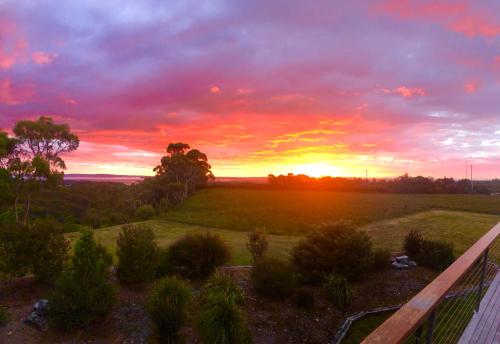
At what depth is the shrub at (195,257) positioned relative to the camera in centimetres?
1047

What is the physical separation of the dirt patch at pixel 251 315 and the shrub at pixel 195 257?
80cm

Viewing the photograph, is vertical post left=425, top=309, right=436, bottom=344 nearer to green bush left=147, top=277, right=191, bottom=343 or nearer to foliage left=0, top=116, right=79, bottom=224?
green bush left=147, top=277, right=191, bottom=343

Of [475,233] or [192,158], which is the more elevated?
[192,158]

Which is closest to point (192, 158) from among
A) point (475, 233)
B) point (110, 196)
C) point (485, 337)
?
point (110, 196)

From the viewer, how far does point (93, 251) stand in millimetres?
7867

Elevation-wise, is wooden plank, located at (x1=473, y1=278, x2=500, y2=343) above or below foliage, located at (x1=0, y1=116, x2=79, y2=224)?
below

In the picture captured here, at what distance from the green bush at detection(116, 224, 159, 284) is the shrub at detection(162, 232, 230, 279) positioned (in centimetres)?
106

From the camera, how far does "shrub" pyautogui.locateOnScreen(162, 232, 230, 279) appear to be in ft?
34.3

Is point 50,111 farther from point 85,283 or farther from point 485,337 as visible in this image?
point 485,337

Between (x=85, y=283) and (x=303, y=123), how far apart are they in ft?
59.8

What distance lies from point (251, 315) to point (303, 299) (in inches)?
61.8

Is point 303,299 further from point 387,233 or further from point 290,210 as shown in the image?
point 290,210

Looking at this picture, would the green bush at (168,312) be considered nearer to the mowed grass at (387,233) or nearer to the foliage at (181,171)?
the mowed grass at (387,233)

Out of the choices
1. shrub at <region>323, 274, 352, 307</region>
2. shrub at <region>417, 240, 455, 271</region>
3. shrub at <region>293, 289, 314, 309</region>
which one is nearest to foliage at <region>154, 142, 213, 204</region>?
shrub at <region>417, 240, 455, 271</region>
